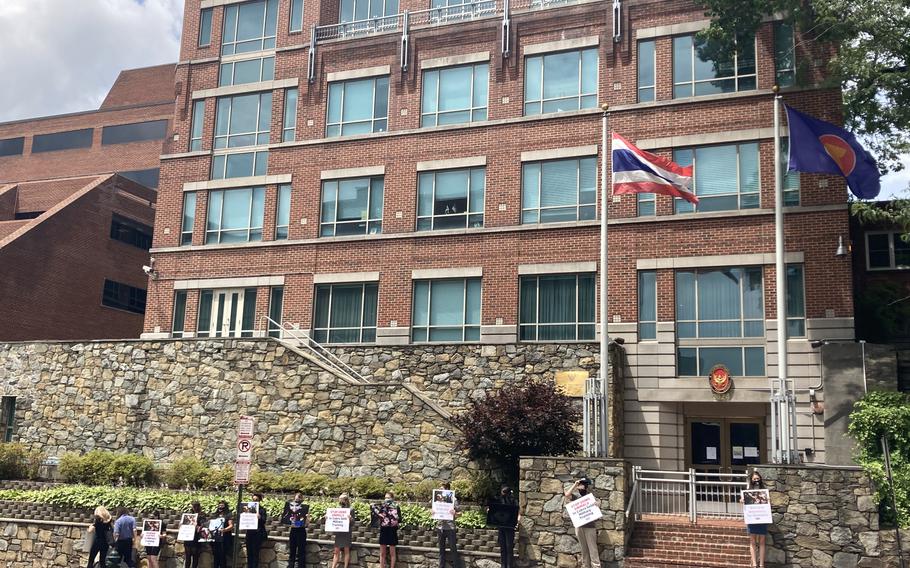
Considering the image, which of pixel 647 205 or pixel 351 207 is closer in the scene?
pixel 647 205

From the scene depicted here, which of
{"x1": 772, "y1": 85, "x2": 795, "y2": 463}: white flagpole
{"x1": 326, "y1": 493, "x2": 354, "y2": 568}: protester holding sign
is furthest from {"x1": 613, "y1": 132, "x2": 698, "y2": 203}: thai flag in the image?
{"x1": 326, "y1": 493, "x2": 354, "y2": 568}: protester holding sign

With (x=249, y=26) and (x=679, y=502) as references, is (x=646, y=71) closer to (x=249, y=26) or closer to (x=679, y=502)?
(x=679, y=502)

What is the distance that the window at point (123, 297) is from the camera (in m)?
41.2

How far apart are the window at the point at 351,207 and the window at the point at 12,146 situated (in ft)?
121

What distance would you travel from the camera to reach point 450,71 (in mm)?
30609

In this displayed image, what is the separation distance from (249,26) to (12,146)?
108ft

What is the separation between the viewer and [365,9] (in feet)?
108

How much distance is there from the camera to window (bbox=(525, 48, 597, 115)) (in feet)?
94.0

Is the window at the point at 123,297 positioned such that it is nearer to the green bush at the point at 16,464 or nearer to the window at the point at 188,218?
the window at the point at 188,218

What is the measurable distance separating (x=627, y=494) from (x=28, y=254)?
2853 cm

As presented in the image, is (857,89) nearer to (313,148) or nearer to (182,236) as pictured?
(313,148)

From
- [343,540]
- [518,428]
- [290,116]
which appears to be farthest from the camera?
[290,116]

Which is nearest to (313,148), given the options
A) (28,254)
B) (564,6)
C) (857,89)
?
(564,6)

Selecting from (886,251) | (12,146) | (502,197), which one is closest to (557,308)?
(502,197)
